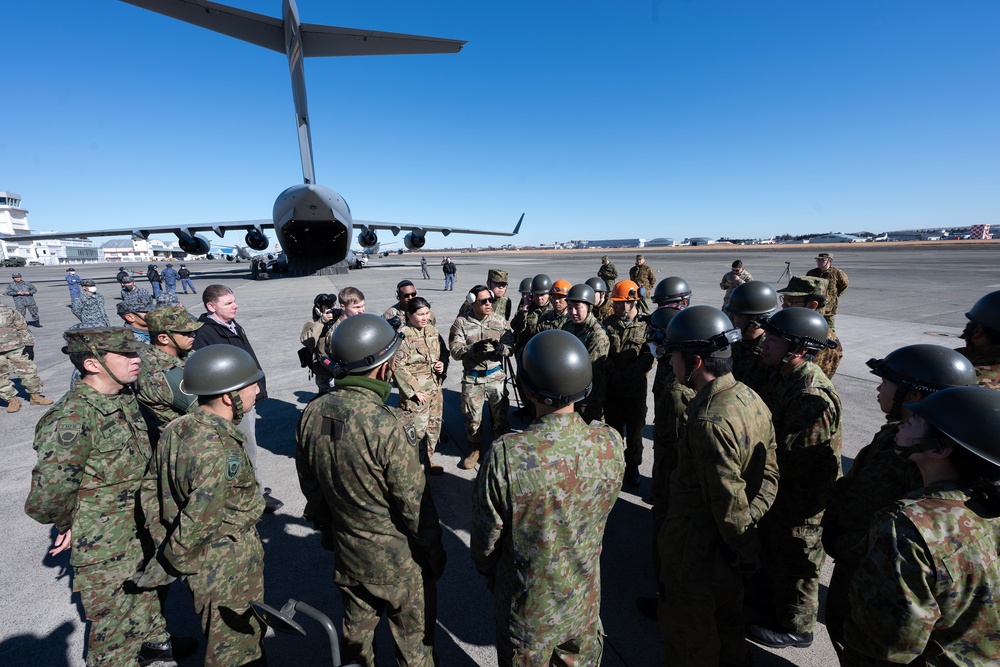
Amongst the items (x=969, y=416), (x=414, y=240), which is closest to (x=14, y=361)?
(x=969, y=416)

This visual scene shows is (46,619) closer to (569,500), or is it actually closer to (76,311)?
(569,500)

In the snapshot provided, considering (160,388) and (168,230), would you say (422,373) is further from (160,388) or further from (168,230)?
(168,230)

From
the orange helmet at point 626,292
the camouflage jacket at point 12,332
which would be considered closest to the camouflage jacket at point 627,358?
the orange helmet at point 626,292

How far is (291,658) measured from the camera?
105 inches

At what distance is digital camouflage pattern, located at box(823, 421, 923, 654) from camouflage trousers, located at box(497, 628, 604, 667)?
122cm

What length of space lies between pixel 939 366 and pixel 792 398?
0.72m

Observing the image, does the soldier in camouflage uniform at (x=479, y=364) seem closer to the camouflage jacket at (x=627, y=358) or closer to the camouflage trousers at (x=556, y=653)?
the camouflage jacket at (x=627, y=358)

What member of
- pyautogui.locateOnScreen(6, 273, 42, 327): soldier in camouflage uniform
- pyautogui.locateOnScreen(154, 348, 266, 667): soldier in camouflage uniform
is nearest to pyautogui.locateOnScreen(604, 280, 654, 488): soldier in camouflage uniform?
pyautogui.locateOnScreen(154, 348, 266, 667): soldier in camouflage uniform

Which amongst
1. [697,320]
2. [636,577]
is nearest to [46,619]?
[636,577]

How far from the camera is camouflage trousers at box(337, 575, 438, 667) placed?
2.20 meters

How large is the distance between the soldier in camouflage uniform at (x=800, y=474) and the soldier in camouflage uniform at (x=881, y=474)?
0.98ft

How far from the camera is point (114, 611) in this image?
2447 mm

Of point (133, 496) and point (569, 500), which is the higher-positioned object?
point (569, 500)

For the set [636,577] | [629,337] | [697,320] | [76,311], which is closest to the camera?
[697,320]
